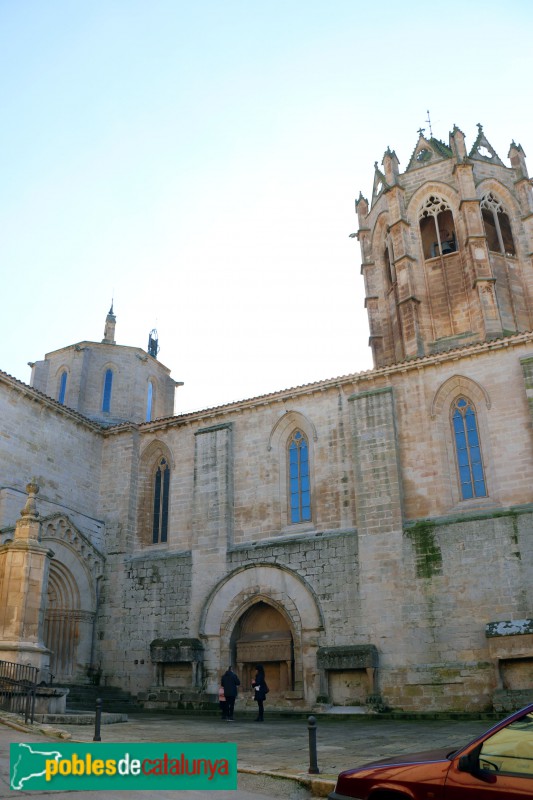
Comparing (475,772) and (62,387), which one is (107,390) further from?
(475,772)

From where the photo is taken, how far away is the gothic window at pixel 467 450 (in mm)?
18125

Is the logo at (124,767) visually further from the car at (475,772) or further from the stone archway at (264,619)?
the stone archway at (264,619)

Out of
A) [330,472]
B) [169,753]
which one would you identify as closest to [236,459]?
[330,472]

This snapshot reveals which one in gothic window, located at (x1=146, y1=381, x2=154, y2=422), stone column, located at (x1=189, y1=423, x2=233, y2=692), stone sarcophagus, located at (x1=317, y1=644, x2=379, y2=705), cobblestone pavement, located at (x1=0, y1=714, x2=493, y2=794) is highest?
gothic window, located at (x1=146, y1=381, x2=154, y2=422)

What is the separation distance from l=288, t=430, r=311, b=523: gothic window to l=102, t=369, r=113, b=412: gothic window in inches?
431

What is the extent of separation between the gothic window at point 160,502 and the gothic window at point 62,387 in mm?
7785

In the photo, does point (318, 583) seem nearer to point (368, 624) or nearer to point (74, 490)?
point (368, 624)

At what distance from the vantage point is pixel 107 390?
29250mm

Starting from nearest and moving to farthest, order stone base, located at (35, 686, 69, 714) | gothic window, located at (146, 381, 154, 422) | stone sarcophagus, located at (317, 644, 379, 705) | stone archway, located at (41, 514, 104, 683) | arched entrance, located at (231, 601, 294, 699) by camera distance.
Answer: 1. stone base, located at (35, 686, 69, 714)
2. stone sarcophagus, located at (317, 644, 379, 705)
3. arched entrance, located at (231, 601, 294, 699)
4. stone archway, located at (41, 514, 104, 683)
5. gothic window, located at (146, 381, 154, 422)

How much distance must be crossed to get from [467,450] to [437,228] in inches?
430

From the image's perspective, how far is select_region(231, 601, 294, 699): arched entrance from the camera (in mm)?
18688

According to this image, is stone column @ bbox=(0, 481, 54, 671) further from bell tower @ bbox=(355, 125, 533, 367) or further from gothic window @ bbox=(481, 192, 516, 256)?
gothic window @ bbox=(481, 192, 516, 256)

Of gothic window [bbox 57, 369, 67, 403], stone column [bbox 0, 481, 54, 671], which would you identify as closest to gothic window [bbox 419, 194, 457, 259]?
gothic window [bbox 57, 369, 67, 403]

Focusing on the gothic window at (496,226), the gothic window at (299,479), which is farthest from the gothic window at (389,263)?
the gothic window at (299,479)
